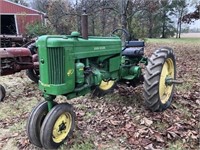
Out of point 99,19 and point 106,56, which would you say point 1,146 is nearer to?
point 106,56

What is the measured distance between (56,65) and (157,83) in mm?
1553

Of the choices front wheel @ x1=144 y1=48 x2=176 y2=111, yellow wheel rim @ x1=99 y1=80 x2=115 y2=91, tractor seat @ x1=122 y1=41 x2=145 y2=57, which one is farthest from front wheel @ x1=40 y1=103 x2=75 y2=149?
tractor seat @ x1=122 y1=41 x2=145 y2=57

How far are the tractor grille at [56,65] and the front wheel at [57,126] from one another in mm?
320

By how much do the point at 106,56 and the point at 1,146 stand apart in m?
1.94

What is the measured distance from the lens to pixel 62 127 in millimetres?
2914

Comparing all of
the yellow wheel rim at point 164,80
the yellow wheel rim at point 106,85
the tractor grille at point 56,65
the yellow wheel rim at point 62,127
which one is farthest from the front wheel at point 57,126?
the yellow wheel rim at point 164,80

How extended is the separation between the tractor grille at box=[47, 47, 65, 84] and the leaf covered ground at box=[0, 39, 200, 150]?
0.85 m

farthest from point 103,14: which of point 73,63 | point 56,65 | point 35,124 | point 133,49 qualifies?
point 35,124

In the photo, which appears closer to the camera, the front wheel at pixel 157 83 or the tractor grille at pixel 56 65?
the tractor grille at pixel 56 65

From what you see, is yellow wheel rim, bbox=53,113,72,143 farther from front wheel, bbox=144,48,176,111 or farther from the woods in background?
the woods in background

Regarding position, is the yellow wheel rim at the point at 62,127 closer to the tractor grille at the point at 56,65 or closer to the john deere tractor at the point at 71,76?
the john deere tractor at the point at 71,76

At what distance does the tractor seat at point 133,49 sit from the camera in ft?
13.9

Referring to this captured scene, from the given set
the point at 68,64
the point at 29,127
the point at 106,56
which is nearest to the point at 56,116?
the point at 29,127

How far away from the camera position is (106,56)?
373cm
